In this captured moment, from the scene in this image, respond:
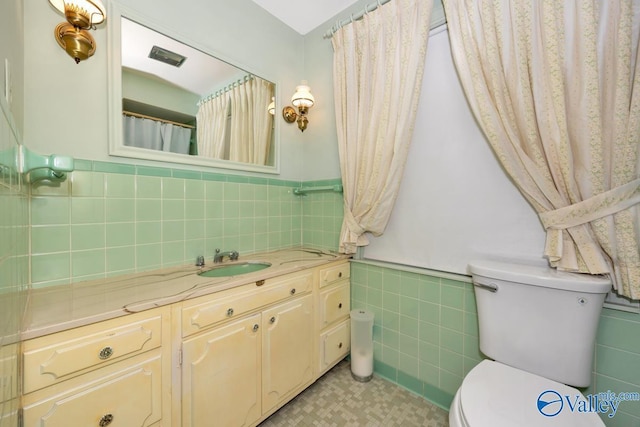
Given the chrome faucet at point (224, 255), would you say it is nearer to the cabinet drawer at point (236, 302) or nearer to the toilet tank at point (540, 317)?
the cabinet drawer at point (236, 302)

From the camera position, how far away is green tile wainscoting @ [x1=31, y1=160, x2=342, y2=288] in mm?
990

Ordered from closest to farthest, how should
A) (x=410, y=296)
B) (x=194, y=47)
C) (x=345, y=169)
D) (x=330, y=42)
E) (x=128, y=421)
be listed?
(x=128, y=421)
(x=194, y=47)
(x=410, y=296)
(x=345, y=169)
(x=330, y=42)

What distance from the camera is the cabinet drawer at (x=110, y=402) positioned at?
26.2 inches

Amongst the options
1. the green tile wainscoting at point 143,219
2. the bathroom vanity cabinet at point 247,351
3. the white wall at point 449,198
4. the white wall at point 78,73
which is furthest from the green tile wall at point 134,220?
the white wall at point 449,198

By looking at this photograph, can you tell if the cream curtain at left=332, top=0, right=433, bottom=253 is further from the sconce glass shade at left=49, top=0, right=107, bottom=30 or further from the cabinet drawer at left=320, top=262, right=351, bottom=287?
the sconce glass shade at left=49, top=0, right=107, bottom=30

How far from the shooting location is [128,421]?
2.62 ft

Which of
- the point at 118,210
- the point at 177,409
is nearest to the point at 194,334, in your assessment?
the point at 177,409

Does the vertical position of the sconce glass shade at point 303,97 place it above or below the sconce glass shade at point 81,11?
above

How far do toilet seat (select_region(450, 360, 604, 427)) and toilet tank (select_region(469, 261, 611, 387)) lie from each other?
0.12 meters

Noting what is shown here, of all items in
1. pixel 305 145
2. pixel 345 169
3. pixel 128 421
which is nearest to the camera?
pixel 128 421

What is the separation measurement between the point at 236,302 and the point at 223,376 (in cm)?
31

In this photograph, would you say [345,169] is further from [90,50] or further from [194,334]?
[90,50]

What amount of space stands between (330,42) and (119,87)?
1.48 meters

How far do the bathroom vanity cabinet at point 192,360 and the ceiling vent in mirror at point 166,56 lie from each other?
1.26 metres
